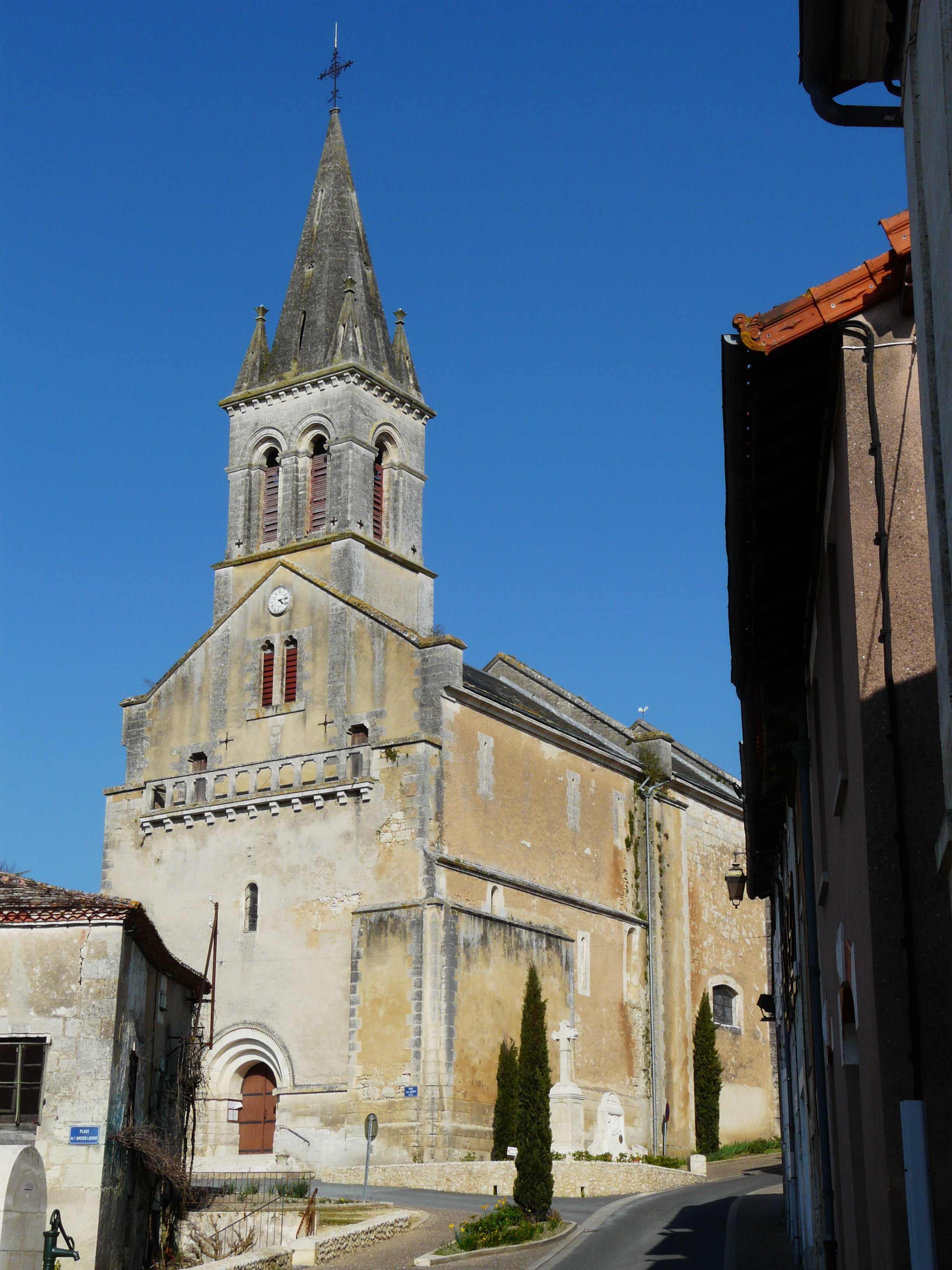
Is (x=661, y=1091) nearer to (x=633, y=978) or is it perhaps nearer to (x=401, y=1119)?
(x=633, y=978)

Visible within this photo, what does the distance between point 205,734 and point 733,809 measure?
18307mm

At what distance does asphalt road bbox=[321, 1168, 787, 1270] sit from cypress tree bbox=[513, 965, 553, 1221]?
93cm

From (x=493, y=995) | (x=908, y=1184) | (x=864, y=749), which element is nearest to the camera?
(x=908, y=1184)

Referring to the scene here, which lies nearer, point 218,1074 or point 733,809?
point 218,1074

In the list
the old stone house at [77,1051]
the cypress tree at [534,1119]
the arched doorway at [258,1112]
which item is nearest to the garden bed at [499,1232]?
the cypress tree at [534,1119]

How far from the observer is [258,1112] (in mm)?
36062

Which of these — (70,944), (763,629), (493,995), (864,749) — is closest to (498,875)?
(493,995)

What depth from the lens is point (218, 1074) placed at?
36438 millimetres

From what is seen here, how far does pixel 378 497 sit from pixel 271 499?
304 centimetres

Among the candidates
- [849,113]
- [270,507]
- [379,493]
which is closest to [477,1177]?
[379,493]

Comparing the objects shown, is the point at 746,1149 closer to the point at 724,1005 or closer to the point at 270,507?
the point at 724,1005

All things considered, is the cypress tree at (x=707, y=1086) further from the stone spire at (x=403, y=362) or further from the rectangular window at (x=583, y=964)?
the stone spire at (x=403, y=362)

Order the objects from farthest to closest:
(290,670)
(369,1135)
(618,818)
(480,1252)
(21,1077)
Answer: (618,818), (290,670), (369,1135), (480,1252), (21,1077)

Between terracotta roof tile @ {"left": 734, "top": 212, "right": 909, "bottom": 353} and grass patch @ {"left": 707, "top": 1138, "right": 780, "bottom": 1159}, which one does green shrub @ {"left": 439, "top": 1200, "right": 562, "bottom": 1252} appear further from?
terracotta roof tile @ {"left": 734, "top": 212, "right": 909, "bottom": 353}
